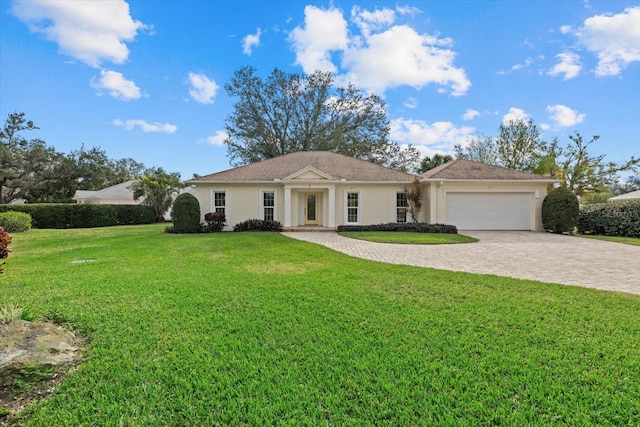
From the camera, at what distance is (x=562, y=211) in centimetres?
1630

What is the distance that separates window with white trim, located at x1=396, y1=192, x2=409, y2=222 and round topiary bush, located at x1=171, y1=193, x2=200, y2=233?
11344 millimetres

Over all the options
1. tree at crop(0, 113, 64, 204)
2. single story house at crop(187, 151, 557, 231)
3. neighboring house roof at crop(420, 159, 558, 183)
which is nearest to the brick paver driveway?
single story house at crop(187, 151, 557, 231)

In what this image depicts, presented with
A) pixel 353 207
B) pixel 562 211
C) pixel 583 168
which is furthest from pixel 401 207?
pixel 583 168

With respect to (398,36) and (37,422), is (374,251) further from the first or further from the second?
(398,36)

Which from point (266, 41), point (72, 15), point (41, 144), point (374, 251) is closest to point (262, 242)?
point (374, 251)

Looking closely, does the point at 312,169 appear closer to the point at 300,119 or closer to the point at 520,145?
the point at 300,119

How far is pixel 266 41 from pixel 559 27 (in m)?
16.0

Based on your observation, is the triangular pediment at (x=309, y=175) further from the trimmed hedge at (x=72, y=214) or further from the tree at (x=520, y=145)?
the tree at (x=520, y=145)

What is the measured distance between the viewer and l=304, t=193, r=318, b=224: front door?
63.2 ft

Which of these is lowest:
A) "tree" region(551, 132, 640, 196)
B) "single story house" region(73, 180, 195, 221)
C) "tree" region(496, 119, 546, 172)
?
"single story house" region(73, 180, 195, 221)

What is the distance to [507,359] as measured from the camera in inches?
128

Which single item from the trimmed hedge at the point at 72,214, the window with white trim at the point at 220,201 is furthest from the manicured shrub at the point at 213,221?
the trimmed hedge at the point at 72,214

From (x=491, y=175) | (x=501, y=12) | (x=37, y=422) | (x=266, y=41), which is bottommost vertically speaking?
(x=37, y=422)

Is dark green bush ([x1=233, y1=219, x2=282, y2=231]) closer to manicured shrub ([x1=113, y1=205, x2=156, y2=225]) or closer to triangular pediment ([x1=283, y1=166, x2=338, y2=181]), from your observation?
triangular pediment ([x1=283, y1=166, x2=338, y2=181])
